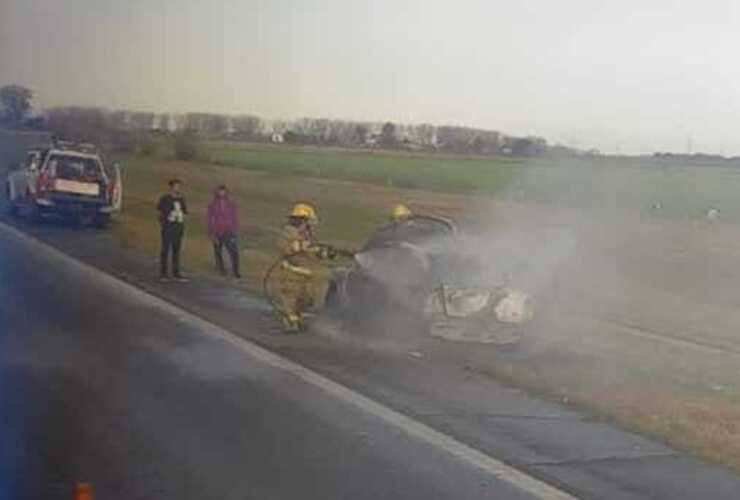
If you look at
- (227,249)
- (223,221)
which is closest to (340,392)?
(227,249)

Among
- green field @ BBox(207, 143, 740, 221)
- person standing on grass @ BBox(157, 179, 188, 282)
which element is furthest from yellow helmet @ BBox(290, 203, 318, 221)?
person standing on grass @ BBox(157, 179, 188, 282)

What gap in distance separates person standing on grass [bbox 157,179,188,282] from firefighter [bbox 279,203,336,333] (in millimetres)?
262

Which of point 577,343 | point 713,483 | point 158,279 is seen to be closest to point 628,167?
point 577,343

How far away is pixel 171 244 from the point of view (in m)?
3.21

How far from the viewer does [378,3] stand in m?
2.80

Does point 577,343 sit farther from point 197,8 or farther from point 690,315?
point 197,8

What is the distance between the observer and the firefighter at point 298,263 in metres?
3.27

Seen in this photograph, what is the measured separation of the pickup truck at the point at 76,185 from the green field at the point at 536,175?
0.82ft

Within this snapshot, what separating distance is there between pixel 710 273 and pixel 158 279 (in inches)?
56.0

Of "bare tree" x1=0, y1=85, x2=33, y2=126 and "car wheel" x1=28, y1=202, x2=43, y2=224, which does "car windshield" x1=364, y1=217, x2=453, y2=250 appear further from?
"bare tree" x1=0, y1=85, x2=33, y2=126

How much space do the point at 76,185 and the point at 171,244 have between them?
10.9 inches

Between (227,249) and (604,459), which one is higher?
(227,249)

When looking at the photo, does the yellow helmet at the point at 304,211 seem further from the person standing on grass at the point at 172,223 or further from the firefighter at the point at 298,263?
the person standing on grass at the point at 172,223

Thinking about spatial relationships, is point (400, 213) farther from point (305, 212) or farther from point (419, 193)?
point (305, 212)
